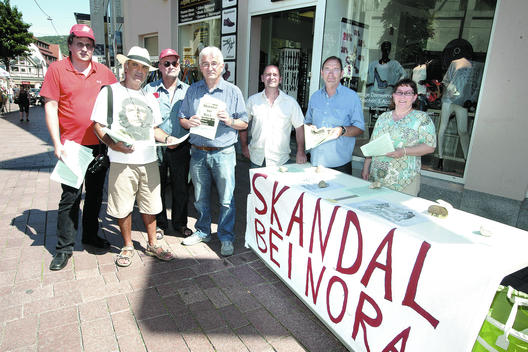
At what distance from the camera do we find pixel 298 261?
2625 mm

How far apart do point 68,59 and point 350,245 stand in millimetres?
2856

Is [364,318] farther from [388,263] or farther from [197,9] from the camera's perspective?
[197,9]

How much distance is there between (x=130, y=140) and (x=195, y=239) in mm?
1409

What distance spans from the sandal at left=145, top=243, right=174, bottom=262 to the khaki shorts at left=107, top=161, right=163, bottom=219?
0.39 m

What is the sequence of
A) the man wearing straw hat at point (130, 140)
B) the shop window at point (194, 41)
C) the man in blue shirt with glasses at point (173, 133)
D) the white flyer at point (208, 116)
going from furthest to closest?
the shop window at point (194, 41) → the man in blue shirt with glasses at point (173, 133) → the white flyer at point (208, 116) → the man wearing straw hat at point (130, 140)

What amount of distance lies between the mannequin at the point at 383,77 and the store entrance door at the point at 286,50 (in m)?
2.13

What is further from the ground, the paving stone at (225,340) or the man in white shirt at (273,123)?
the man in white shirt at (273,123)

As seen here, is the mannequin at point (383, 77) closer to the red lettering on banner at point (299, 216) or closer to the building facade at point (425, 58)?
the building facade at point (425, 58)

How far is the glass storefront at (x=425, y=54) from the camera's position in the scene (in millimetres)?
5008

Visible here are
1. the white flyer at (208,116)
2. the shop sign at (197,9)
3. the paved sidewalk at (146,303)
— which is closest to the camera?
the paved sidewalk at (146,303)

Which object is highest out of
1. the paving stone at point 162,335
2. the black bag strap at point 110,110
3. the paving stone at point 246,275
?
the black bag strap at point 110,110

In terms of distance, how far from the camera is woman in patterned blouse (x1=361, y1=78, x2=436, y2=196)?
2791 mm

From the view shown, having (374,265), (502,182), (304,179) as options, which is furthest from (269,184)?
(502,182)

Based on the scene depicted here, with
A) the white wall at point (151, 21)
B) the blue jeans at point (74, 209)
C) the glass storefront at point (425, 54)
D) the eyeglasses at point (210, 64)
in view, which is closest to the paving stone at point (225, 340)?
the blue jeans at point (74, 209)
